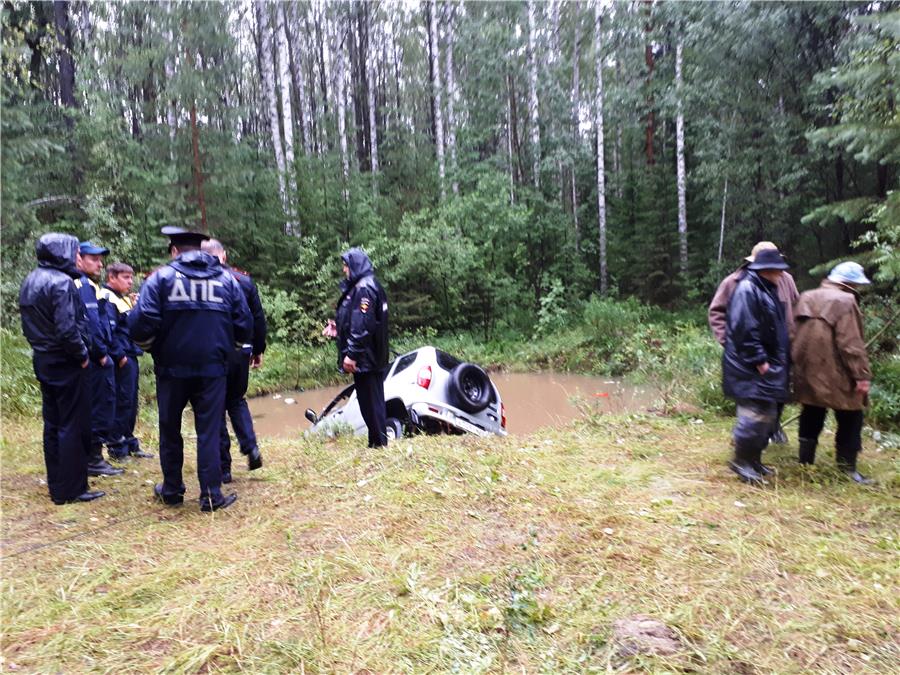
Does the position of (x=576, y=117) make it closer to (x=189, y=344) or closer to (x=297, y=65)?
(x=297, y=65)

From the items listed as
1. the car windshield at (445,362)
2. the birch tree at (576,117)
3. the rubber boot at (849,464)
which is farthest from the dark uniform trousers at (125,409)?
the birch tree at (576,117)

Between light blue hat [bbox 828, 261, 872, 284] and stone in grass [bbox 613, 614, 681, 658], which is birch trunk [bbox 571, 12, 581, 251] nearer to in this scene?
light blue hat [bbox 828, 261, 872, 284]

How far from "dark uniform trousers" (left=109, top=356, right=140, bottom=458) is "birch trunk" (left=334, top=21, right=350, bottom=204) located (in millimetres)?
13035

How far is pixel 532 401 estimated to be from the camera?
11297 mm

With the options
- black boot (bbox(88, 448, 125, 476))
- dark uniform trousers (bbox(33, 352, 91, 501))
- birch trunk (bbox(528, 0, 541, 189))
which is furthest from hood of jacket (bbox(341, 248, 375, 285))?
birch trunk (bbox(528, 0, 541, 189))

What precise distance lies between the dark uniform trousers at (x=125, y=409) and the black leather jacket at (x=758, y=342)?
17.8 ft

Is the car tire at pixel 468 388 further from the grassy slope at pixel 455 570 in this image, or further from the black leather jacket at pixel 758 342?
the black leather jacket at pixel 758 342

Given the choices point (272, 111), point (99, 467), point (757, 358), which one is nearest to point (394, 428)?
point (99, 467)

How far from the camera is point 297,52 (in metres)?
28.9

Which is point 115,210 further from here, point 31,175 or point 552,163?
point 552,163

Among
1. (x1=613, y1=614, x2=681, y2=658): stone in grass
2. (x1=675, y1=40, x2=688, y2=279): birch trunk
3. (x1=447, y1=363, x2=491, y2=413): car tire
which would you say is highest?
(x1=675, y1=40, x2=688, y2=279): birch trunk

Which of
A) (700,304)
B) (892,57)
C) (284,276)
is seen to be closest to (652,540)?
(892,57)

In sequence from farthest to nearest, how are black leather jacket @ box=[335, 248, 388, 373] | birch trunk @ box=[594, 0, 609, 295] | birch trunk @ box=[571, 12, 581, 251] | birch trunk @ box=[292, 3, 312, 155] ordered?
1. birch trunk @ box=[292, 3, 312, 155]
2. birch trunk @ box=[571, 12, 581, 251]
3. birch trunk @ box=[594, 0, 609, 295]
4. black leather jacket @ box=[335, 248, 388, 373]

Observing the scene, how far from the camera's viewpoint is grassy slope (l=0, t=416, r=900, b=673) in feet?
7.94
